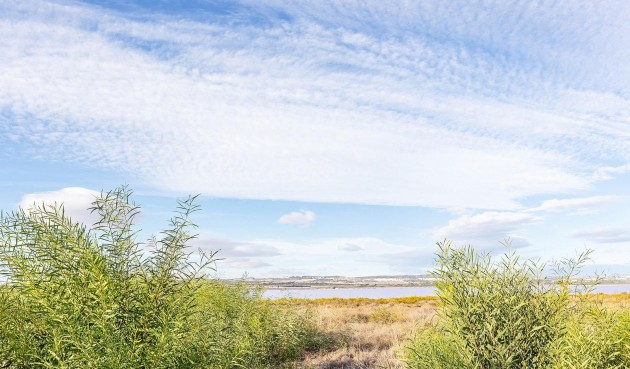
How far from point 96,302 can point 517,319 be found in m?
4.10

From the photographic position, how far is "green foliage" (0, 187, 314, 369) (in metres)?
3.33

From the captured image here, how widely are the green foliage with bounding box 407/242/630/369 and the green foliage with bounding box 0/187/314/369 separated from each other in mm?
2370

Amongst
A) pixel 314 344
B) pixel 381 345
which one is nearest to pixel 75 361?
pixel 314 344

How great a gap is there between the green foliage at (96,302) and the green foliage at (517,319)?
2.37m

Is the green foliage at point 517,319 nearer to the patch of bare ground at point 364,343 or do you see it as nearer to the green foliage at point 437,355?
the green foliage at point 437,355

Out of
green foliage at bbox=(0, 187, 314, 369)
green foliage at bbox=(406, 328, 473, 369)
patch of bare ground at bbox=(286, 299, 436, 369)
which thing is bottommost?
patch of bare ground at bbox=(286, 299, 436, 369)

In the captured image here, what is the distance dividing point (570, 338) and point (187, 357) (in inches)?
141

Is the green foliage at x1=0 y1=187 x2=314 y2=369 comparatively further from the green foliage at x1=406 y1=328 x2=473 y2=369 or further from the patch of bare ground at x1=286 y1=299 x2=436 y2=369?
the patch of bare ground at x1=286 y1=299 x2=436 y2=369

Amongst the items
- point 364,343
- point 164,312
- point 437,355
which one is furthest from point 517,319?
point 364,343

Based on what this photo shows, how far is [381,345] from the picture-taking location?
15422 mm

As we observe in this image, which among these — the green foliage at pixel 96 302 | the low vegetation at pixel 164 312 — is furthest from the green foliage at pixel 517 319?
the green foliage at pixel 96 302

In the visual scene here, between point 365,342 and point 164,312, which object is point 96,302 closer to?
point 164,312

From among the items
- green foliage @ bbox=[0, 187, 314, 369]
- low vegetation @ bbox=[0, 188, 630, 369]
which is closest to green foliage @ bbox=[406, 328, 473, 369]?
low vegetation @ bbox=[0, 188, 630, 369]

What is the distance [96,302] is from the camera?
3455mm
